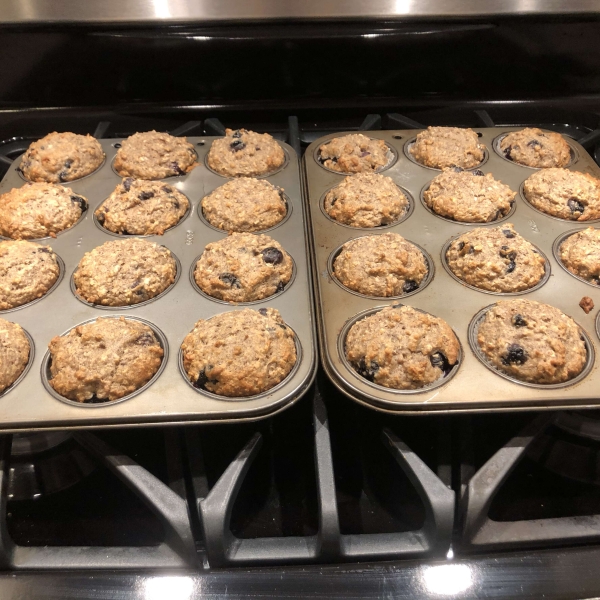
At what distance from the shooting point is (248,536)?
174 cm

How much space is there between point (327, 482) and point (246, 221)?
1.26 metres

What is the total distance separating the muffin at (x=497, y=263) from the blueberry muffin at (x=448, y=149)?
65 cm

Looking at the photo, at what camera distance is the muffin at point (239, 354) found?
1.71 metres

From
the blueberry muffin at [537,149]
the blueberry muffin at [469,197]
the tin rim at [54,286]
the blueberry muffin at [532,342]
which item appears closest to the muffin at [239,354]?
the tin rim at [54,286]

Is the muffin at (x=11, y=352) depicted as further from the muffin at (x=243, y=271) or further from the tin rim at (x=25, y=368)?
the muffin at (x=243, y=271)

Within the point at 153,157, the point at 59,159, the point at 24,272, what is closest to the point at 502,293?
the point at 153,157

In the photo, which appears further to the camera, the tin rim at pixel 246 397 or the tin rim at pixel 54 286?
the tin rim at pixel 54 286

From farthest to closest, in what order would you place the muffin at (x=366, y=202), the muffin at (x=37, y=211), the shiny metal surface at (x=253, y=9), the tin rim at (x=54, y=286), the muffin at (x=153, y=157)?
the muffin at (x=153, y=157) → the shiny metal surface at (x=253, y=9) → the muffin at (x=366, y=202) → the muffin at (x=37, y=211) → the tin rim at (x=54, y=286)

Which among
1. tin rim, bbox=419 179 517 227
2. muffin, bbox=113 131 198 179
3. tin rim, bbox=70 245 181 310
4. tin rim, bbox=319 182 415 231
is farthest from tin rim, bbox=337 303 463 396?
muffin, bbox=113 131 198 179

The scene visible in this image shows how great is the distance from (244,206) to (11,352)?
3.79 feet

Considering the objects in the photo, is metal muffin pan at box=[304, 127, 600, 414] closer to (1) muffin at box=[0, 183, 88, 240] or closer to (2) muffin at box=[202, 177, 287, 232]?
(2) muffin at box=[202, 177, 287, 232]

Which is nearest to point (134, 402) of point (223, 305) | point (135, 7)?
point (223, 305)

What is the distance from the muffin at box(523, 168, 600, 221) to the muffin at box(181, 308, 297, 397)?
1.50 meters

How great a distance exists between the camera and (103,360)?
173 cm
